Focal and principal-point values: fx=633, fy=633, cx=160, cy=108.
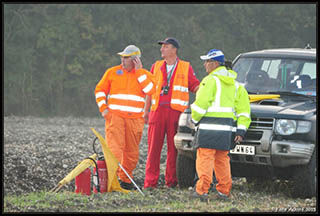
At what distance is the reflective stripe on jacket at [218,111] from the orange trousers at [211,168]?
133 mm

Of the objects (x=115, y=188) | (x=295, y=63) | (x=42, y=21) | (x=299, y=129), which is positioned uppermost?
(x=42, y=21)

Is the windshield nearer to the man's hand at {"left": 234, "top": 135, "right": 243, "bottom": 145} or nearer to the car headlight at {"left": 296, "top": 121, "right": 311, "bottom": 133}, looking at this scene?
the car headlight at {"left": 296, "top": 121, "right": 311, "bottom": 133}

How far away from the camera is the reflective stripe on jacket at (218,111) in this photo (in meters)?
7.71

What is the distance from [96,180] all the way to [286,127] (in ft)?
8.44

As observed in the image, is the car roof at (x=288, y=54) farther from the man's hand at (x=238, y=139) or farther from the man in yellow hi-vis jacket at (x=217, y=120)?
the man's hand at (x=238, y=139)

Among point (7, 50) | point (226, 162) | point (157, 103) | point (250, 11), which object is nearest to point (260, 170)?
point (226, 162)

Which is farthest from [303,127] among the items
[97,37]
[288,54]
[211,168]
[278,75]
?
[97,37]

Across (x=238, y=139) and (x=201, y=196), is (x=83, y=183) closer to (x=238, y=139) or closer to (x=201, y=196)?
(x=201, y=196)

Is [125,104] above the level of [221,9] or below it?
below

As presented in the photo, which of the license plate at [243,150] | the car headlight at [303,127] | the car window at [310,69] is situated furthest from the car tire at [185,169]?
the car window at [310,69]

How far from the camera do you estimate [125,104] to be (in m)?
9.02

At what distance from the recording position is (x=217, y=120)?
775 centimetres

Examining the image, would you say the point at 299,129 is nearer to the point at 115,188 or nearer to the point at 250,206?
the point at 250,206

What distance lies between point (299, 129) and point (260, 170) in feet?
2.56
